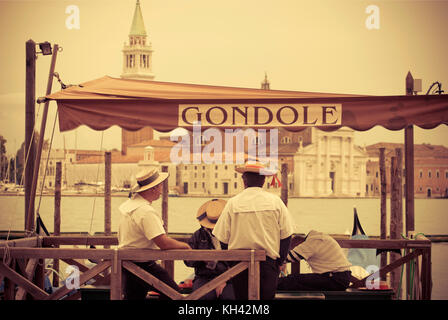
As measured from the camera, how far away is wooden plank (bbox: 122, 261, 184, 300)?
6.45m

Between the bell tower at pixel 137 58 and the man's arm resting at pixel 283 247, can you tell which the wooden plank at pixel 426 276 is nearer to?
the man's arm resting at pixel 283 247

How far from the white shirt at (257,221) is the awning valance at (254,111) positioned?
1706 mm

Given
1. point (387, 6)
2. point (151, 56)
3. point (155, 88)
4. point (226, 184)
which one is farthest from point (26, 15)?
point (151, 56)

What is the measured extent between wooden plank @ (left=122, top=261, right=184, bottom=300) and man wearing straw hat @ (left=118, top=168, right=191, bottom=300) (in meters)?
0.09

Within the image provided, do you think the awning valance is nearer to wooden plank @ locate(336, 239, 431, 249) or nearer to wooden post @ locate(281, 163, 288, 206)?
wooden plank @ locate(336, 239, 431, 249)

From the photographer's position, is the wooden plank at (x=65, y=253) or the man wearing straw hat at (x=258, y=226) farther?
the wooden plank at (x=65, y=253)

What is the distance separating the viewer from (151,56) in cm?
18400

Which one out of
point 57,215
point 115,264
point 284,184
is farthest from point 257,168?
point 284,184

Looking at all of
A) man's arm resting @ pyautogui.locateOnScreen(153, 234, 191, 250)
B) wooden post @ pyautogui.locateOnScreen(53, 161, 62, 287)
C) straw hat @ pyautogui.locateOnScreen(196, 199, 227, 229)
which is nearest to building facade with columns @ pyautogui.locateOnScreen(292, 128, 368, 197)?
wooden post @ pyautogui.locateOnScreen(53, 161, 62, 287)

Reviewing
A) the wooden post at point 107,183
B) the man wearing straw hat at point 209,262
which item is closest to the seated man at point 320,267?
the man wearing straw hat at point 209,262

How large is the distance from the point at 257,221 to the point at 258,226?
6cm

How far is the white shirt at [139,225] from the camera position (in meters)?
6.21

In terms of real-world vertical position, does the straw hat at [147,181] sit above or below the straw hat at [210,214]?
above
